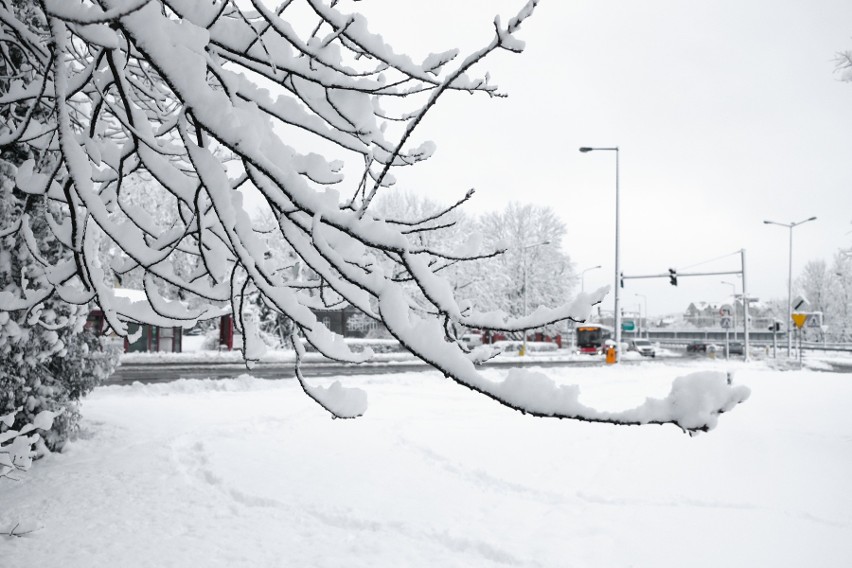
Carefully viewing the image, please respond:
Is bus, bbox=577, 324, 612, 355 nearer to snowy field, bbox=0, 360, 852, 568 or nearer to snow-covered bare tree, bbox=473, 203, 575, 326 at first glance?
snow-covered bare tree, bbox=473, 203, 575, 326

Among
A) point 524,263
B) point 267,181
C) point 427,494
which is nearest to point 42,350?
point 427,494

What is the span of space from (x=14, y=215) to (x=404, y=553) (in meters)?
4.70

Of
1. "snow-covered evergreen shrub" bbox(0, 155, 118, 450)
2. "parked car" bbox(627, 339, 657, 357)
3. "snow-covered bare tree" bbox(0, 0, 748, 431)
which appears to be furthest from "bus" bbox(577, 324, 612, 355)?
"snow-covered bare tree" bbox(0, 0, 748, 431)

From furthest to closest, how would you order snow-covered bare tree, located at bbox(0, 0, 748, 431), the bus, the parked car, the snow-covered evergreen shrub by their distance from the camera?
the bus < the parked car < the snow-covered evergreen shrub < snow-covered bare tree, located at bbox(0, 0, 748, 431)

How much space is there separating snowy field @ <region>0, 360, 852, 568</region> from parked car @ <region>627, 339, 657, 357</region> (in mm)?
31541

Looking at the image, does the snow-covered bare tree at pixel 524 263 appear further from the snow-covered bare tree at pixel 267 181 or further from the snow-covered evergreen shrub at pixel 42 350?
the snow-covered bare tree at pixel 267 181

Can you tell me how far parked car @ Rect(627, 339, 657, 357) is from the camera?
40.2m

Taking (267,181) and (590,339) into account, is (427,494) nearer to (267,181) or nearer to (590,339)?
(267,181)

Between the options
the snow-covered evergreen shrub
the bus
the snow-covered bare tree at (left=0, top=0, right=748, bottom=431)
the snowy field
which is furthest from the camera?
the bus

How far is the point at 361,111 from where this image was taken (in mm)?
1952

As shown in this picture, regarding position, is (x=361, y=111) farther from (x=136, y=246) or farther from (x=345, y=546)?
(x=345, y=546)

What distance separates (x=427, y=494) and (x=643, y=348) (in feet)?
127

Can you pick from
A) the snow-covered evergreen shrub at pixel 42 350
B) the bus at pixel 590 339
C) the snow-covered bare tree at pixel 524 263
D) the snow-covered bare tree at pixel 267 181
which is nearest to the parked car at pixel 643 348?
the bus at pixel 590 339

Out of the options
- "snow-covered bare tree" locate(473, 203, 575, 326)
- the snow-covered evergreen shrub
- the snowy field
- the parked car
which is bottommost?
the parked car
